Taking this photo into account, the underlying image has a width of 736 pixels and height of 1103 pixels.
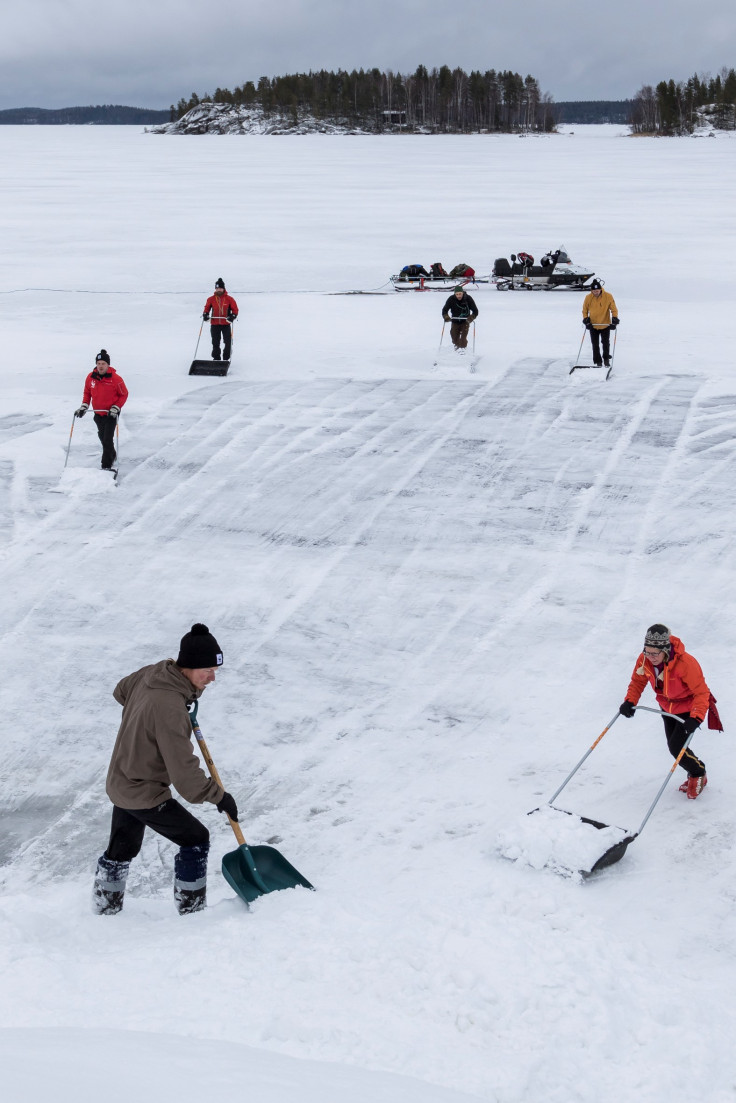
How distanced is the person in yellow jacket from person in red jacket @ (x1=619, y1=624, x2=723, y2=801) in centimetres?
968

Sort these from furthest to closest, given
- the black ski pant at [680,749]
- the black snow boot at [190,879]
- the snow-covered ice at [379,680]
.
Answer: the black ski pant at [680,749] < the black snow boot at [190,879] < the snow-covered ice at [379,680]

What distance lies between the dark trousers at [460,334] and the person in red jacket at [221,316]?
3472 millimetres

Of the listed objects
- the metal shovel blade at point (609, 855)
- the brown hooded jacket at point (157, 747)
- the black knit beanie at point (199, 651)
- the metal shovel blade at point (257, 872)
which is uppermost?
the black knit beanie at point (199, 651)

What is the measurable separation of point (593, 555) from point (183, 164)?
5588 centimetres

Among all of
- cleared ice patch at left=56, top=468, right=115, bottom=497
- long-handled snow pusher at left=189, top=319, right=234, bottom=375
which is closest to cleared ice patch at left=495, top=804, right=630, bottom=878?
cleared ice patch at left=56, top=468, right=115, bottom=497

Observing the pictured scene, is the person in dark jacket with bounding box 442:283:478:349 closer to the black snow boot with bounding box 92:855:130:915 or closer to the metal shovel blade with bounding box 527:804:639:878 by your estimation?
the metal shovel blade with bounding box 527:804:639:878

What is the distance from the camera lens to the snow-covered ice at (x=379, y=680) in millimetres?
3928

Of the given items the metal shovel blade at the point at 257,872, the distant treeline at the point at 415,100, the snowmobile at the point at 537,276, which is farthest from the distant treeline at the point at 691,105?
the metal shovel blade at the point at 257,872

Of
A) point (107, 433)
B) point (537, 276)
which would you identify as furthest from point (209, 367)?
point (537, 276)

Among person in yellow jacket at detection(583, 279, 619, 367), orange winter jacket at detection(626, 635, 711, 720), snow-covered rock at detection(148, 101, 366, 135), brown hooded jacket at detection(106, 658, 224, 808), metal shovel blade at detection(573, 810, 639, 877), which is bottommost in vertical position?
metal shovel blade at detection(573, 810, 639, 877)

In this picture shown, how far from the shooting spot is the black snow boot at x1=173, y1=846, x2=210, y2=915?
4797 millimetres

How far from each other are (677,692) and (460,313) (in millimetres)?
11069

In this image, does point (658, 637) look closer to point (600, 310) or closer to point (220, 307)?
point (600, 310)

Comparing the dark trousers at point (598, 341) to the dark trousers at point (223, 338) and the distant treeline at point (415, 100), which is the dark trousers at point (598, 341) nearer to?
the dark trousers at point (223, 338)
